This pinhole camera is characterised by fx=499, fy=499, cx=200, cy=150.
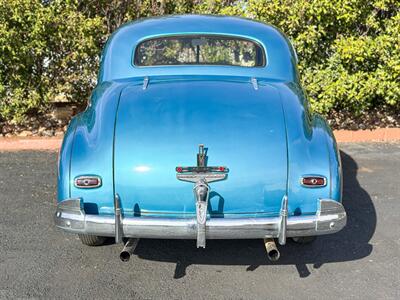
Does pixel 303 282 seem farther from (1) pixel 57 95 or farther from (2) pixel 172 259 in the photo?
(1) pixel 57 95

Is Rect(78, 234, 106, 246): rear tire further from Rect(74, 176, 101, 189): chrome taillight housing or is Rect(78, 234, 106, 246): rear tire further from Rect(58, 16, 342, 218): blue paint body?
Rect(74, 176, 101, 189): chrome taillight housing

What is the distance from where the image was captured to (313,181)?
10.8ft

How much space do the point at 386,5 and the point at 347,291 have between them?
5.22 meters

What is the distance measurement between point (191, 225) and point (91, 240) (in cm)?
121

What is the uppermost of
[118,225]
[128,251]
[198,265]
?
[118,225]

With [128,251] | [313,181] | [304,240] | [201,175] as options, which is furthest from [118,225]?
[304,240]

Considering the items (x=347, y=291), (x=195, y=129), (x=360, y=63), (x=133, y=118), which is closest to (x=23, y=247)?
(x=133, y=118)

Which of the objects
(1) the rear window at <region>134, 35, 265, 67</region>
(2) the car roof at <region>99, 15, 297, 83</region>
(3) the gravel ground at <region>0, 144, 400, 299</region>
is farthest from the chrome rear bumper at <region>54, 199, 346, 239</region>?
(1) the rear window at <region>134, 35, 265, 67</region>

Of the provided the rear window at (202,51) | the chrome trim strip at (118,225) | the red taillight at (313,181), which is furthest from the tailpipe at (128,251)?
the rear window at (202,51)

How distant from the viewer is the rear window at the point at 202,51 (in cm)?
444

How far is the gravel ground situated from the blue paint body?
1.89 ft

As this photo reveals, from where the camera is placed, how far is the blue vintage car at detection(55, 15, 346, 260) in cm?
318

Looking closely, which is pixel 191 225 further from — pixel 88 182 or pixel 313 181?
pixel 313 181

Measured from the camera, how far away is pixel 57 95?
7645mm
